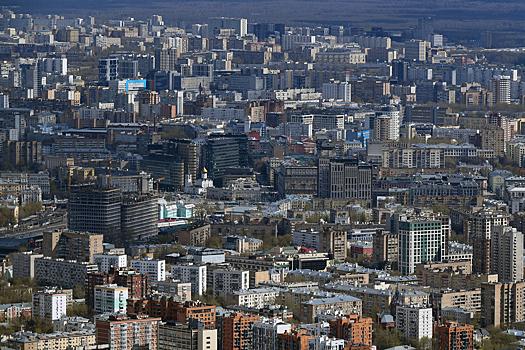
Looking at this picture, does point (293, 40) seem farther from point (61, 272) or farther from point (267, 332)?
point (267, 332)

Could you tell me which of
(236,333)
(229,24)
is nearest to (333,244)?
(236,333)

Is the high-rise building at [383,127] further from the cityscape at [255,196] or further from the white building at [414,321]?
the white building at [414,321]

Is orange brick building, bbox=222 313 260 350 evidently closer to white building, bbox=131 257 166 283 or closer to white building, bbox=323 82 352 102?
white building, bbox=131 257 166 283

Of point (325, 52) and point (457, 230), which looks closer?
point (457, 230)

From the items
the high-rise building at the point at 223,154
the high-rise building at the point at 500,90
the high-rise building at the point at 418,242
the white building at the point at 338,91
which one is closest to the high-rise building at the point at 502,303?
the high-rise building at the point at 418,242

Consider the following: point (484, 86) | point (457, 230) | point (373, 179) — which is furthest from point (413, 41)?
point (457, 230)

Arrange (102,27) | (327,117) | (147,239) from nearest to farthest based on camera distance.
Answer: (147,239) → (327,117) → (102,27)

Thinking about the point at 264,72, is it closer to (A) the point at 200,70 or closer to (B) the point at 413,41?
(A) the point at 200,70
